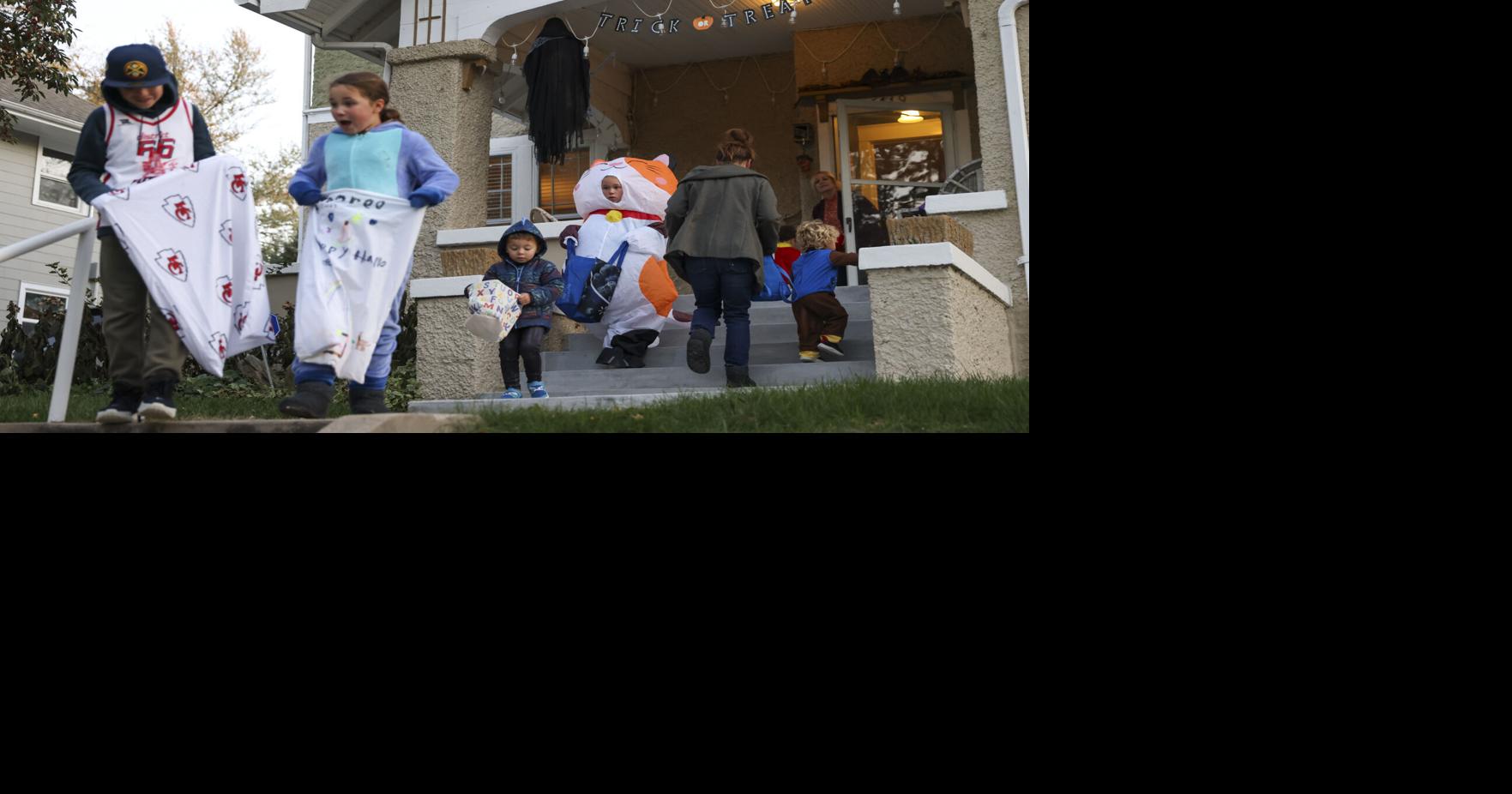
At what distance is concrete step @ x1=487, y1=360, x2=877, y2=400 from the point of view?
4051mm

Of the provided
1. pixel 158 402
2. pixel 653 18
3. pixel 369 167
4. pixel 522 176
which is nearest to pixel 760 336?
pixel 369 167

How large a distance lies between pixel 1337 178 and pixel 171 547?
318 centimetres

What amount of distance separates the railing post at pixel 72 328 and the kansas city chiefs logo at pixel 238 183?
441mm

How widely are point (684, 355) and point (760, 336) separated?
1.15 feet

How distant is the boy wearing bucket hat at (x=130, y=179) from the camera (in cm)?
313

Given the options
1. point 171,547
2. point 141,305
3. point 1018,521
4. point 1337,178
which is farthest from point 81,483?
point 1337,178

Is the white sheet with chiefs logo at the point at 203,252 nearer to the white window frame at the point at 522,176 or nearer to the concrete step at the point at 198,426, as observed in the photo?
the concrete step at the point at 198,426

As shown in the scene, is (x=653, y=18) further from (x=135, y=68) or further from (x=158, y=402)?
(x=158, y=402)

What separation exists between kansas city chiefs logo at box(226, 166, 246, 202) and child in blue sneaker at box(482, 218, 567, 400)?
118cm

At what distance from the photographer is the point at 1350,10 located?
2230 millimetres

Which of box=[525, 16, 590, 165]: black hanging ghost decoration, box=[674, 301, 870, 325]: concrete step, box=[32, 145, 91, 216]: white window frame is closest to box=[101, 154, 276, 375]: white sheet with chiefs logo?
box=[32, 145, 91, 216]: white window frame

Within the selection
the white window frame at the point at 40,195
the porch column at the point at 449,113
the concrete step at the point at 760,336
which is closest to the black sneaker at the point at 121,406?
the white window frame at the point at 40,195

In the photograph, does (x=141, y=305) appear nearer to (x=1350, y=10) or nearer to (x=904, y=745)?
(x=904, y=745)

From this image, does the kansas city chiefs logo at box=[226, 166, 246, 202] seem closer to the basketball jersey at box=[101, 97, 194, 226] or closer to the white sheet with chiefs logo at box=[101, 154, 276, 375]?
the white sheet with chiefs logo at box=[101, 154, 276, 375]
